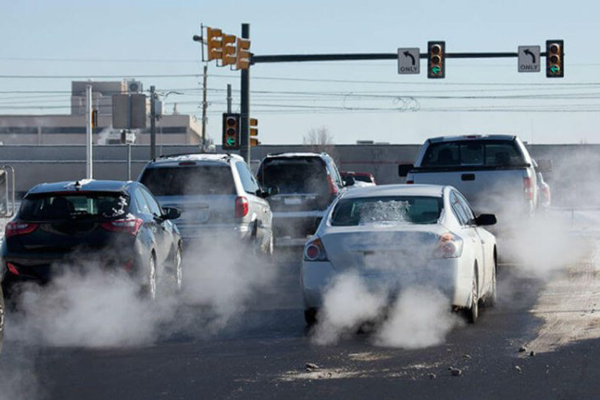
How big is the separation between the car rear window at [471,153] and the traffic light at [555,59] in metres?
13.6

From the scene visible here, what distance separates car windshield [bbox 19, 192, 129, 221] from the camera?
1340cm

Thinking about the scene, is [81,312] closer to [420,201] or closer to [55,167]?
[420,201]

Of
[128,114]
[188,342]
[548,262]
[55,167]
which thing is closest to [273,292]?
[188,342]

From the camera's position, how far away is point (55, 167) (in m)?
84.1

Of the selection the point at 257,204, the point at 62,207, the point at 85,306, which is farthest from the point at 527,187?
the point at 85,306

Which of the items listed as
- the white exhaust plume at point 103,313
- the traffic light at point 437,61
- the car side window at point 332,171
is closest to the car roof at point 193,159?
the white exhaust plume at point 103,313

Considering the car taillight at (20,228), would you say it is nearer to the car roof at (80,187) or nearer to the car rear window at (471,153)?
the car roof at (80,187)

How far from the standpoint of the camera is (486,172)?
19688mm

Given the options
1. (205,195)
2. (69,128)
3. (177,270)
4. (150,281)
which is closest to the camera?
(150,281)

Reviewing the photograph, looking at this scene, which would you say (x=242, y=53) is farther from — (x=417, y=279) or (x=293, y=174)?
(x=417, y=279)

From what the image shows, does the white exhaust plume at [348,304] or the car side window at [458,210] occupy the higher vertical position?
the car side window at [458,210]

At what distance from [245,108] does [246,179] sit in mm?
14583

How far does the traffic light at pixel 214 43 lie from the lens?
30.6 m

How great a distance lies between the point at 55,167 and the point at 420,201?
241 ft
